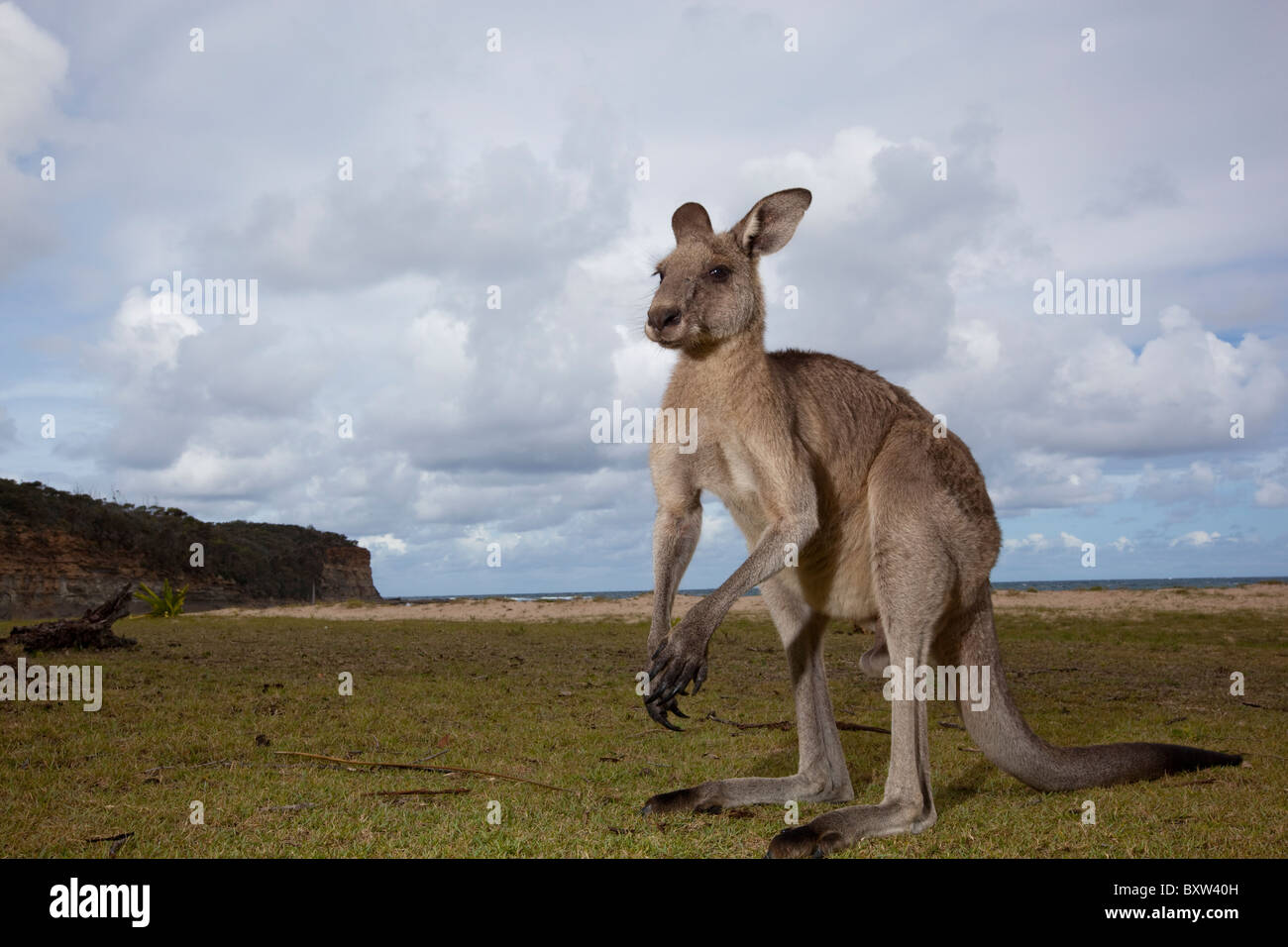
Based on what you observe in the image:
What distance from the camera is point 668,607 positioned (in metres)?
3.77

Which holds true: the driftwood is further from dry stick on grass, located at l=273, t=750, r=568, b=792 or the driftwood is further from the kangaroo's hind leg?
the kangaroo's hind leg

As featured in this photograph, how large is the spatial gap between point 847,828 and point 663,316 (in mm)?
2036

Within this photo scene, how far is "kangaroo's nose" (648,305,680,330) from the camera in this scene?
3.61 m

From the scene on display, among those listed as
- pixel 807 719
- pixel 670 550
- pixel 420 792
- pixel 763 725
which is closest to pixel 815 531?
pixel 670 550

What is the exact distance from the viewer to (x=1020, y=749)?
4195 mm

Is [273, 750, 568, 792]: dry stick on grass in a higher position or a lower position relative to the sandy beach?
higher

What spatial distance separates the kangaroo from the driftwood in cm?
981

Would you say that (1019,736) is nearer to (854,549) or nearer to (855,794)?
(855,794)

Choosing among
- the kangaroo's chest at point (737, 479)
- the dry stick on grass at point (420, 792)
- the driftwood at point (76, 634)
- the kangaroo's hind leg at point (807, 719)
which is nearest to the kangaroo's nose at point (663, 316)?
the kangaroo's chest at point (737, 479)

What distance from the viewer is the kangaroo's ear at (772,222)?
153 inches

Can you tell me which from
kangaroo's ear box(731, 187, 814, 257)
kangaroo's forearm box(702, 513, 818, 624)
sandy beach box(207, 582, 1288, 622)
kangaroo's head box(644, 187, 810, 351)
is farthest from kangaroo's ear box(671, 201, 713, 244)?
sandy beach box(207, 582, 1288, 622)

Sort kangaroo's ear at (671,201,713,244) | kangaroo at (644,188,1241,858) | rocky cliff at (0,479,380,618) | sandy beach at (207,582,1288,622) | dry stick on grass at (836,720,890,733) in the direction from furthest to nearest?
rocky cliff at (0,479,380,618)
sandy beach at (207,582,1288,622)
dry stick on grass at (836,720,890,733)
kangaroo's ear at (671,201,713,244)
kangaroo at (644,188,1241,858)

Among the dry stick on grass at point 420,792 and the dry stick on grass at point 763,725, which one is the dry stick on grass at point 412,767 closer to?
the dry stick on grass at point 420,792

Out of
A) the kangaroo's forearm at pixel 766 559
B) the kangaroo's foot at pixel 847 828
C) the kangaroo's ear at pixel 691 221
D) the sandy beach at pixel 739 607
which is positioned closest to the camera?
the kangaroo's foot at pixel 847 828
